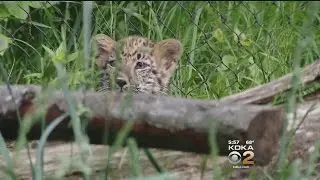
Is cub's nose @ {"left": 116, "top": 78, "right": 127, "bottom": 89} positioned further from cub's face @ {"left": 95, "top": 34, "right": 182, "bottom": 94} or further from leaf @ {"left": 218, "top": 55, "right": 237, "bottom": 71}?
leaf @ {"left": 218, "top": 55, "right": 237, "bottom": 71}

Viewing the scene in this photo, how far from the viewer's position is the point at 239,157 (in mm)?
3234

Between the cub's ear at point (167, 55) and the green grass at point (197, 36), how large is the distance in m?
0.06

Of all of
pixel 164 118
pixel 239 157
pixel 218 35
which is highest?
pixel 218 35

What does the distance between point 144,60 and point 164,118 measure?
2.82 meters

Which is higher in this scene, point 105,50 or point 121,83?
point 105,50

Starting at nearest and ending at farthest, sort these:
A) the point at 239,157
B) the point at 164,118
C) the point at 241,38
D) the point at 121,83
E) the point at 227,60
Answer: the point at 164,118 → the point at 239,157 → the point at 121,83 → the point at 227,60 → the point at 241,38

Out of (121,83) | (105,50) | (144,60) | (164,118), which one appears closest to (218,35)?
(144,60)

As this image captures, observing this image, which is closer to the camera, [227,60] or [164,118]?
[164,118]

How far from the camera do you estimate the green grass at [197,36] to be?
5.52 meters

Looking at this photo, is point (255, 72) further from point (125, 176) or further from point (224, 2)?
point (125, 176)

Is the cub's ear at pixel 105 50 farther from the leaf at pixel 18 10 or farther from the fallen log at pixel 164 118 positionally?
the fallen log at pixel 164 118

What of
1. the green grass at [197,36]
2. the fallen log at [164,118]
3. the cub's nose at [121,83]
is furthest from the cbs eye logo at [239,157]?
the green grass at [197,36]

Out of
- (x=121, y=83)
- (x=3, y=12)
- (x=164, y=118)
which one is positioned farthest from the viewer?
(x=3, y=12)

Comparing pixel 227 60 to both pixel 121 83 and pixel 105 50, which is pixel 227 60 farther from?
pixel 121 83
